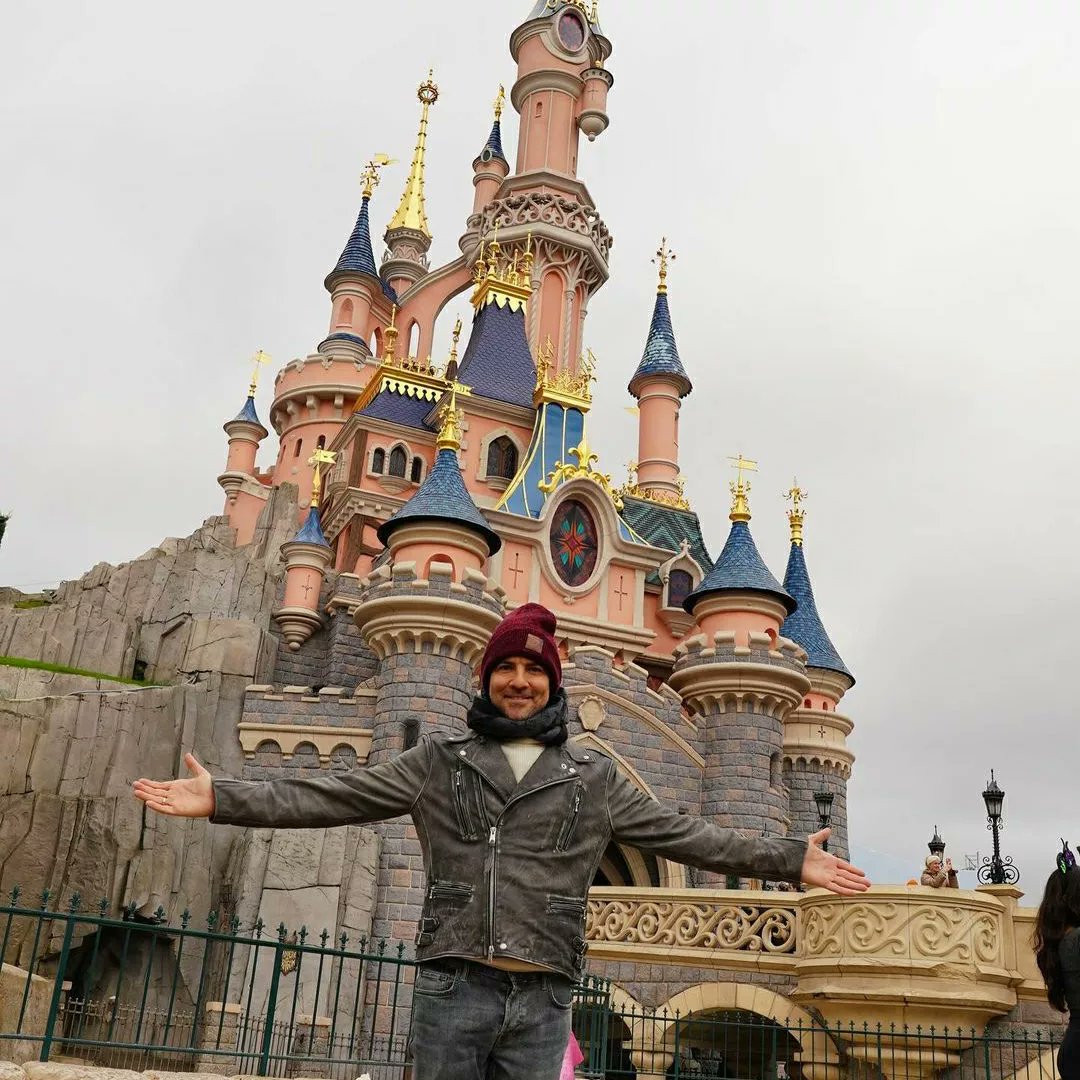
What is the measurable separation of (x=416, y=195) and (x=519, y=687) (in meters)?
39.1

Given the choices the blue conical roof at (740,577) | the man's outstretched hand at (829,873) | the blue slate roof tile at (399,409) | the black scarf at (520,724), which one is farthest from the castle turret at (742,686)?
the black scarf at (520,724)

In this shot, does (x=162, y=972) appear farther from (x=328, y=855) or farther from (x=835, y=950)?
(x=835, y=950)

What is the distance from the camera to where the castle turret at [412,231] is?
127ft

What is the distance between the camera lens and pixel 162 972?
15.7m

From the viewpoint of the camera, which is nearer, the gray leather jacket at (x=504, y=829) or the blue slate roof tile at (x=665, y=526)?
the gray leather jacket at (x=504, y=829)

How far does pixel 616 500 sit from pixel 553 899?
20.1m

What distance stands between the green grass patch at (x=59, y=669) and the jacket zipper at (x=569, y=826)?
18.0 m

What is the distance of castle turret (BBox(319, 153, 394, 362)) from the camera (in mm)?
33406

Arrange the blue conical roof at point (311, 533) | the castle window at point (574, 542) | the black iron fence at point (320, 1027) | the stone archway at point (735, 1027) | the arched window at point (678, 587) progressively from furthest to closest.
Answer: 1. the arched window at point (678, 587)
2. the blue conical roof at point (311, 533)
3. the castle window at point (574, 542)
4. the stone archway at point (735, 1027)
5. the black iron fence at point (320, 1027)

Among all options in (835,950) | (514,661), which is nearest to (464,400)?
(835,950)

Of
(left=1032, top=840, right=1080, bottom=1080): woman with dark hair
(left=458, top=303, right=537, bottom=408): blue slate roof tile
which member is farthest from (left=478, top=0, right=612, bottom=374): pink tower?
(left=1032, top=840, right=1080, bottom=1080): woman with dark hair

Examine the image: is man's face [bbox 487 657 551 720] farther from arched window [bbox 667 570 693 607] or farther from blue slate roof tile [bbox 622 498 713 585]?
blue slate roof tile [bbox 622 498 713 585]

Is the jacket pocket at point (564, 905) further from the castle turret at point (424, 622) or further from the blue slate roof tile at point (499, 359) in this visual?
the blue slate roof tile at point (499, 359)

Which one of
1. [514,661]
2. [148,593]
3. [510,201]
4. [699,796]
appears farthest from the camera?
[510,201]
